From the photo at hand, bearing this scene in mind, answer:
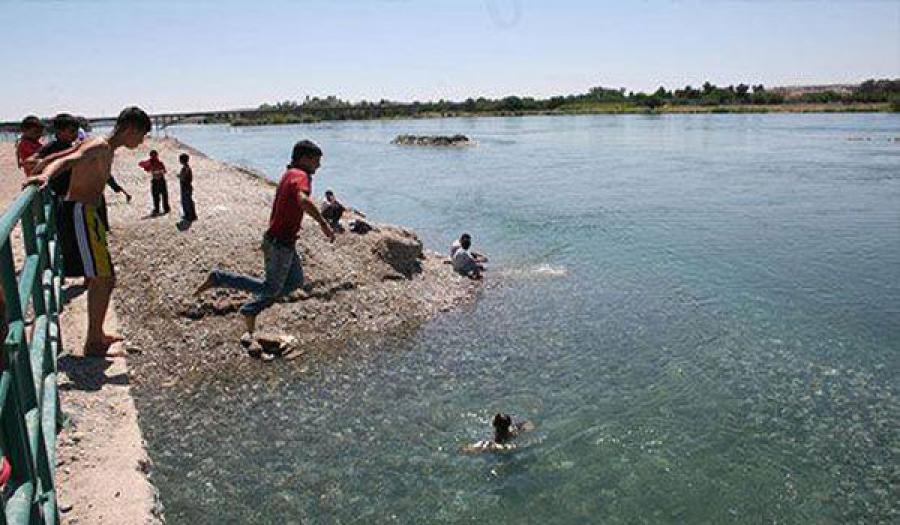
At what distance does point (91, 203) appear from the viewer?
7602 millimetres

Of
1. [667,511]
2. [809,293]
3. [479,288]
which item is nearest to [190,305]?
[479,288]

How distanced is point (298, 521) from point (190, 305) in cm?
695

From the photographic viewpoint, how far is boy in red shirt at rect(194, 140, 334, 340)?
365 inches

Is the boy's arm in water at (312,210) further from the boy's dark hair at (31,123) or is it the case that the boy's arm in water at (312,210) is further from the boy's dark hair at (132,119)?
the boy's dark hair at (31,123)

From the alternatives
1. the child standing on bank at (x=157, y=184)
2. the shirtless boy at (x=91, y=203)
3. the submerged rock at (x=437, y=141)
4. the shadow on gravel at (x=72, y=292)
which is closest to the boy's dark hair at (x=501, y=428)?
the shirtless boy at (x=91, y=203)

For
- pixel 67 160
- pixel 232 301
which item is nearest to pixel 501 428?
pixel 67 160

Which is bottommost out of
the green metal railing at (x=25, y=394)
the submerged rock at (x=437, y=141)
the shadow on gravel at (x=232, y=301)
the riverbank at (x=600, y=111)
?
the shadow on gravel at (x=232, y=301)

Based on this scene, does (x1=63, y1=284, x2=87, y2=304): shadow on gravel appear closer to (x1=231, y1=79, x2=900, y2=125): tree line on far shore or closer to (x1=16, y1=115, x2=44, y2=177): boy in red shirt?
(x1=16, y1=115, x2=44, y2=177): boy in red shirt

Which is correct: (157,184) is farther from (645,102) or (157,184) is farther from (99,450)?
(645,102)

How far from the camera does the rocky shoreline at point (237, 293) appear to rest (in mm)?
13086

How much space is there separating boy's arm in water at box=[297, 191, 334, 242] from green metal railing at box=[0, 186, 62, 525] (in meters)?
3.18

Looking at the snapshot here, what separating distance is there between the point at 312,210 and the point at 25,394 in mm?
4564

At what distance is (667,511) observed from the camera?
8766 mm

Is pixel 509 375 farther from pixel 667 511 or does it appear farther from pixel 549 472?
pixel 667 511
